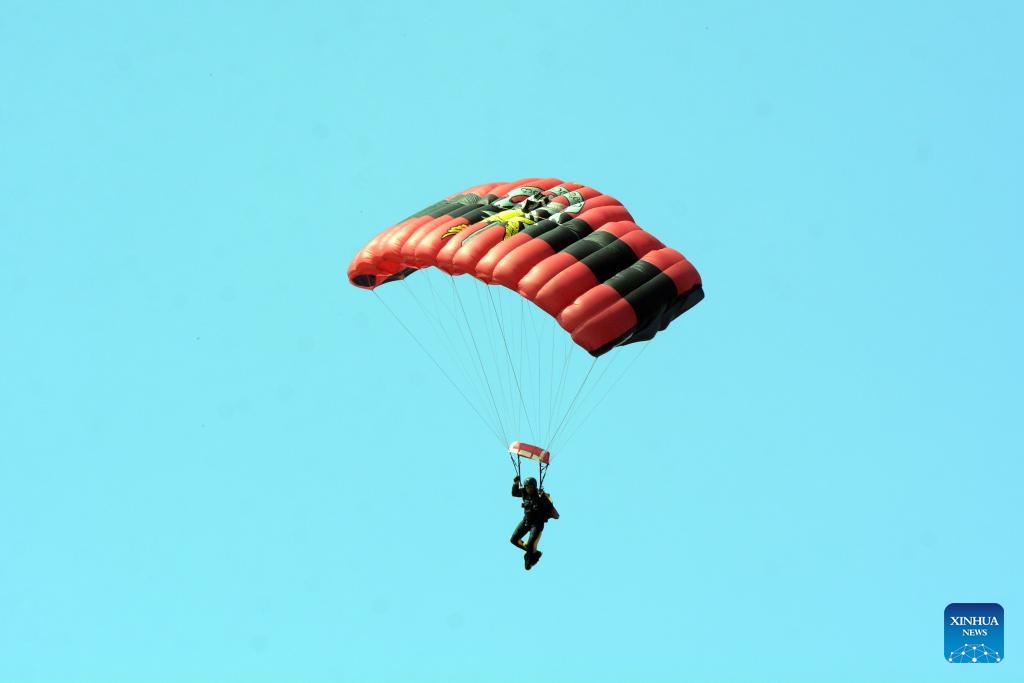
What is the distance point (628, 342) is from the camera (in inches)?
1047

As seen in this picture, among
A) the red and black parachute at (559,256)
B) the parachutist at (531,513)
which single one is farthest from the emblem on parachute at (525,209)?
the parachutist at (531,513)

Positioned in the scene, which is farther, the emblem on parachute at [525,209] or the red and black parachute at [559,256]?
the emblem on parachute at [525,209]

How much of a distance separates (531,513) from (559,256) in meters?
4.34

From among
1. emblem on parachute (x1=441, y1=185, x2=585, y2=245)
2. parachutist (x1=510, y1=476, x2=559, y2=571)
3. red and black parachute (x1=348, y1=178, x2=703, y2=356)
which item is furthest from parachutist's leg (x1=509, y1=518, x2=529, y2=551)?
emblem on parachute (x1=441, y1=185, x2=585, y2=245)

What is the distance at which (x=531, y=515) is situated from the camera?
90.9 feet

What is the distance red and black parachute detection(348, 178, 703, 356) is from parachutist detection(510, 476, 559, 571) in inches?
124

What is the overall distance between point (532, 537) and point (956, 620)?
33.9 ft

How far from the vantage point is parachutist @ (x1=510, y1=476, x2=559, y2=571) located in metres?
27.7

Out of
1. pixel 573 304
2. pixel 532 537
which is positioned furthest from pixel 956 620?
pixel 573 304

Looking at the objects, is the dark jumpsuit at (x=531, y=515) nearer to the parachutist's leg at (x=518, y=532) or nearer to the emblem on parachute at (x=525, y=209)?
the parachutist's leg at (x=518, y=532)

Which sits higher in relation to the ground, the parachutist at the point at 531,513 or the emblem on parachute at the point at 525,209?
the emblem on parachute at the point at 525,209

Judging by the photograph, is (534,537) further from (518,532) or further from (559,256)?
(559,256)

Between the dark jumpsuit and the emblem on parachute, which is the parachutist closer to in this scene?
the dark jumpsuit

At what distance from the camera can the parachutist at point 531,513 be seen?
90.8 feet
